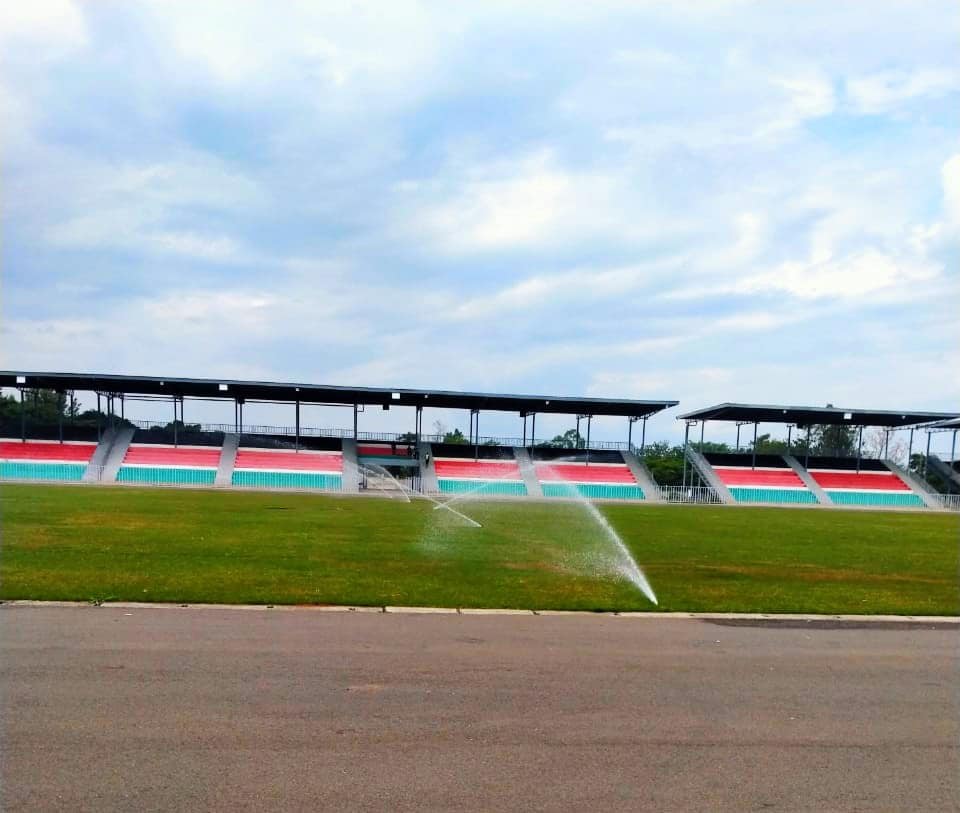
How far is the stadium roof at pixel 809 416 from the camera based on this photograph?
54812mm

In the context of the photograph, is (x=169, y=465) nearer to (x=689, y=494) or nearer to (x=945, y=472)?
(x=689, y=494)

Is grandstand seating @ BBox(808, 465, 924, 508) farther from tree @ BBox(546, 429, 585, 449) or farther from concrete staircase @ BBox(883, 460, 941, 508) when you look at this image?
tree @ BBox(546, 429, 585, 449)

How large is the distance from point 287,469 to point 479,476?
13.8 meters

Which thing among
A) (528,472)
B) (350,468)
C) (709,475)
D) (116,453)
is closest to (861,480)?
(709,475)

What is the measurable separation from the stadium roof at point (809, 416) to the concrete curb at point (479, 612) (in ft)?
144

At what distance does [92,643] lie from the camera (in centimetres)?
744

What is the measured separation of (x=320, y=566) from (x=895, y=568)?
1234 centimetres

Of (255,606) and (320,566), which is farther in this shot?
(320,566)

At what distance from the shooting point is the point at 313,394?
5372 centimetres

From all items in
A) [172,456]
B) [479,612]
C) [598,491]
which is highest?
[479,612]

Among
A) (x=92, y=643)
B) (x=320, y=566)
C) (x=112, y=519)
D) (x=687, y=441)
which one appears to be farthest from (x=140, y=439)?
(x=92, y=643)

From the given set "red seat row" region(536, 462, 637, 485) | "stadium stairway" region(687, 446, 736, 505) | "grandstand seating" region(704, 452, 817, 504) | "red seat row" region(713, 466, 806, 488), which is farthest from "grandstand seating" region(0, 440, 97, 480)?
"red seat row" region(713, 466, 806, 488)

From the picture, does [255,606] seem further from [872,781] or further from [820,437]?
[820,437]

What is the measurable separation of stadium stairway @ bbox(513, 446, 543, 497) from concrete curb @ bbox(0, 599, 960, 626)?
1664 inches
